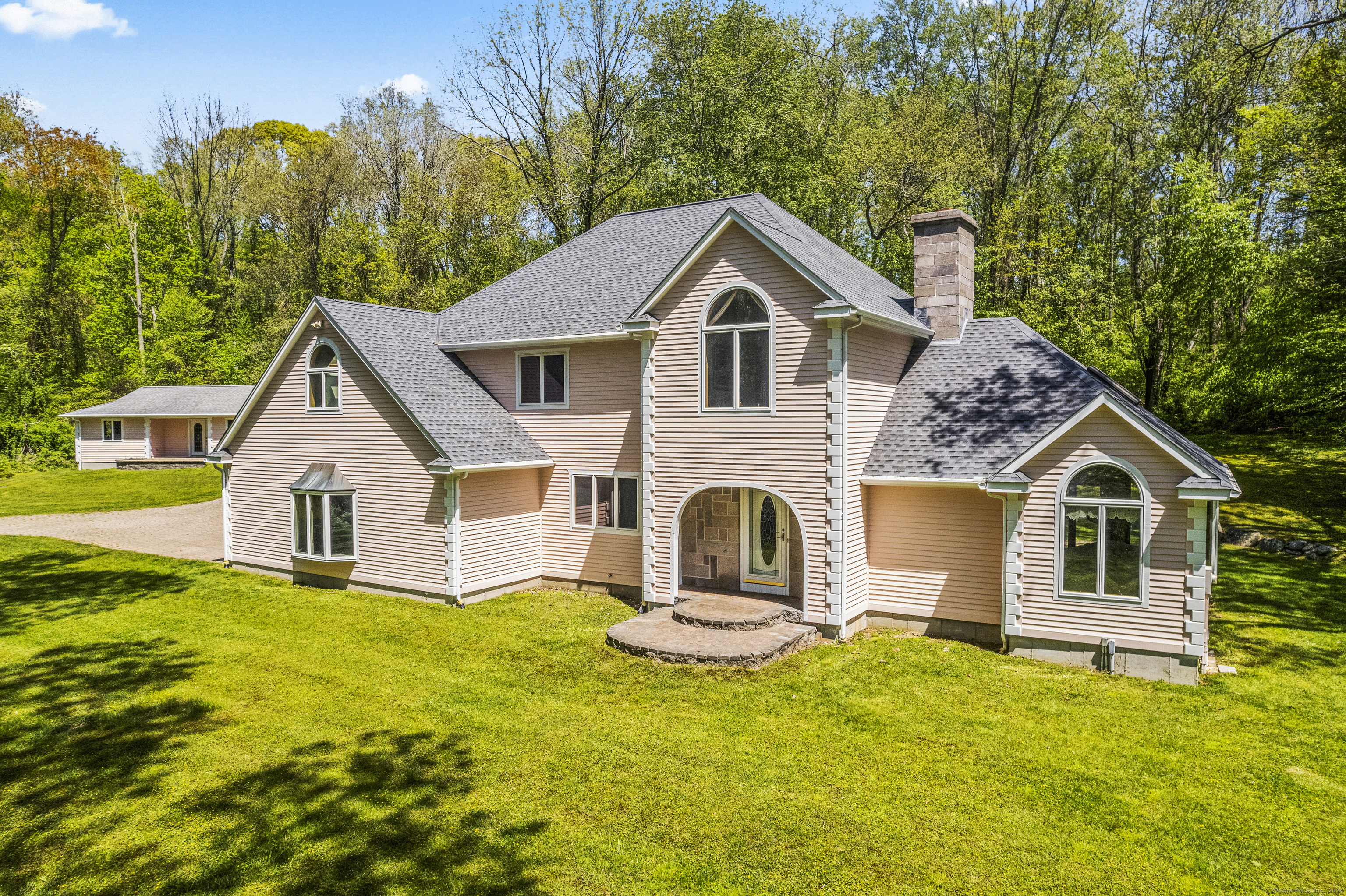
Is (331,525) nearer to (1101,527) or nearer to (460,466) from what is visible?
(460,466)

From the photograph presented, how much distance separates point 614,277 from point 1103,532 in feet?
37.4

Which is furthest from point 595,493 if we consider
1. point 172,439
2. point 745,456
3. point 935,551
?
point 172,439

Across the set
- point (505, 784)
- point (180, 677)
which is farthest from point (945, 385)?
point (180, 677)

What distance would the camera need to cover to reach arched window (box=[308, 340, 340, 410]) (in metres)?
16.4

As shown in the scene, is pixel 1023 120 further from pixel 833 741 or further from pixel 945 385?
pixel 833 741

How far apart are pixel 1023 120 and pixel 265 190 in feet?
151

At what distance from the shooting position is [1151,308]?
81.3 ft

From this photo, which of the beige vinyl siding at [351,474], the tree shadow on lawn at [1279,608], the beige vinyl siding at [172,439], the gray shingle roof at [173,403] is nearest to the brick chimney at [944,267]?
the tree shadow on lawn at [1279,608]

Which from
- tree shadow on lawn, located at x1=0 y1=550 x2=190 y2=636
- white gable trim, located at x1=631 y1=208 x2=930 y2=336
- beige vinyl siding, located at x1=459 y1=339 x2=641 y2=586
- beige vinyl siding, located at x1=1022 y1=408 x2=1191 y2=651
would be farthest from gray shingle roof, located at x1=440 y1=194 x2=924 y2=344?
tree shadow on lawn, located at x1=0 y1=550 x2=190 y2=636

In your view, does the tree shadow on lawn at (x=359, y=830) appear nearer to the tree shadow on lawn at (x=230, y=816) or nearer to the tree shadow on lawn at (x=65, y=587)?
the tree shadow on lawn at (x=230, y=816)

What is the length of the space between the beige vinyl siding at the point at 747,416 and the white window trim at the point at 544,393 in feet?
9.77

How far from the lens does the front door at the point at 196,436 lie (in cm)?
4309

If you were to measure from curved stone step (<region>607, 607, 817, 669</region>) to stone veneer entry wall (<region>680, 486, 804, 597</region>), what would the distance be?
6.74 feet

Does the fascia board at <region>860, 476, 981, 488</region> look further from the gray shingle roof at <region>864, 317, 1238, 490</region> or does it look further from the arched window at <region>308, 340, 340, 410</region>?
the arched window at <region>308, 340, 340, 410</region>
